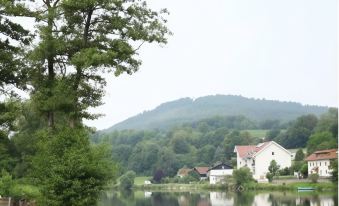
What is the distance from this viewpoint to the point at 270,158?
99000 millimetres

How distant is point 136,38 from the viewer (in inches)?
814

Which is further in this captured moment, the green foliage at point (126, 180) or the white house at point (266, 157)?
the green foliage at point (126, 180)

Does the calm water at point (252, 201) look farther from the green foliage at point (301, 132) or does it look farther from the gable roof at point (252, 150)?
the green foliage at point (301, 132)

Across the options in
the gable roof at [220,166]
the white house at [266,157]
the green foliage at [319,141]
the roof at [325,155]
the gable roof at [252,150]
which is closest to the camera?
the roof at [325,155]

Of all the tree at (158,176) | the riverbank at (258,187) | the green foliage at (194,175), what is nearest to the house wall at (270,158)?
the riverbank at (258,187)

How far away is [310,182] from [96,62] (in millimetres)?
54445

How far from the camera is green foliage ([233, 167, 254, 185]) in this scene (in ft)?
264

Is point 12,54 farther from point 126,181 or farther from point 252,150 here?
point 126,181

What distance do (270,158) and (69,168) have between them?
83.8 metres

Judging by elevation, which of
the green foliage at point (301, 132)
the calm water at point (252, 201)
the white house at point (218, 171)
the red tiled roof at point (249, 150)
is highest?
the green foliage at point (301, 132)

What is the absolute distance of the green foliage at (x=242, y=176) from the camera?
80.4 m

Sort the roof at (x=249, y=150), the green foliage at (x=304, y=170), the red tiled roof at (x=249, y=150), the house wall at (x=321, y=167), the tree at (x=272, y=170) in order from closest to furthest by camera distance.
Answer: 1. the house wall at (x=321, y=167)
2. the green foliage at (x=304, y=170)
3. the tree at (x=272, y=170)
4. the roof at (x=249, y=150)
5. the red tiled roof at (x=249, y=150)

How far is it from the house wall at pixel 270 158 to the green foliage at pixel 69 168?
265 ft

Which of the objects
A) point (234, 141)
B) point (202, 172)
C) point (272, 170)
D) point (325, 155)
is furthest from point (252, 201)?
point (234, 141)
